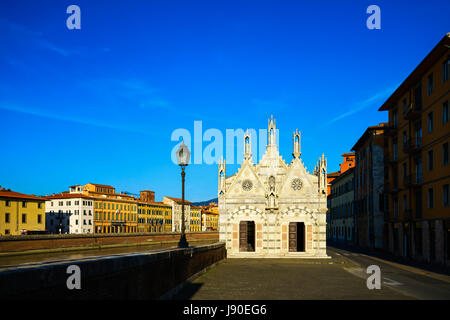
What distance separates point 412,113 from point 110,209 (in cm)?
9621

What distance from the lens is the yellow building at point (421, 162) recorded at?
31263 millimetres

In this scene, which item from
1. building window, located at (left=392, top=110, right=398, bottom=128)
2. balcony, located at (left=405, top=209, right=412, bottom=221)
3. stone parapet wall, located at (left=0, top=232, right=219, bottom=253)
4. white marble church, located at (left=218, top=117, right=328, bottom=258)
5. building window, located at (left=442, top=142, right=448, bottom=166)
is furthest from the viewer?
building window, located at (left=392, top=110, right=398, bottom=128)

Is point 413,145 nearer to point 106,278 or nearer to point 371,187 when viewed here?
point 371,187

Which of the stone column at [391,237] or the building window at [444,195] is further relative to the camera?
the stone column at [391,237]

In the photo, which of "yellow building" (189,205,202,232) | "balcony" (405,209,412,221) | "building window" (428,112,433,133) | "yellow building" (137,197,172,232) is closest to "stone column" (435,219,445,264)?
"balcony" (405,209,412,221)

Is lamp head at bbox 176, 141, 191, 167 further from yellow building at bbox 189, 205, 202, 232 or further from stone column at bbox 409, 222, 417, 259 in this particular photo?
yellow building at bbox 189, 205, 202, 232

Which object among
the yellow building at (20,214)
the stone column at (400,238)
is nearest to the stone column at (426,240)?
the stone column at (400,238)

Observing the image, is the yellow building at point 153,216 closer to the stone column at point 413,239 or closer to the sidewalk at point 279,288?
the stone column at point 413,239

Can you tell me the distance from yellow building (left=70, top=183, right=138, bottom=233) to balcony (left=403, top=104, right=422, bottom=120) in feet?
294

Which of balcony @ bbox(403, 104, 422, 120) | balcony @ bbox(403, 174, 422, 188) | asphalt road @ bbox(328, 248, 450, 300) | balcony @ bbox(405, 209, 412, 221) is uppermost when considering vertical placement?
balcony @ bbox(403, 104, 422, 120)

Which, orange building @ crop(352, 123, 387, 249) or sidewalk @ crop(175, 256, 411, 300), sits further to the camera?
orange building @ crop(352, 123, 387, 249)

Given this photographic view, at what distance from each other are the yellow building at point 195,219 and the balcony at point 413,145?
434 feet

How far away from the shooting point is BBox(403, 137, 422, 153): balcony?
36.6 metres
